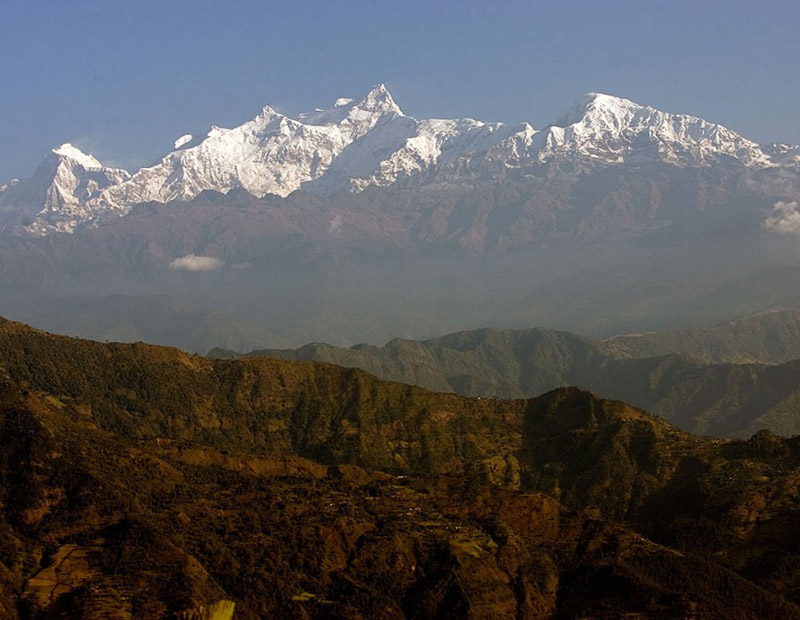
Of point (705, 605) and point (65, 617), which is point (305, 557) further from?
point (705, 605)

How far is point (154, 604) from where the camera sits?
151625 mm

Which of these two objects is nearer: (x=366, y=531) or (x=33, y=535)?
(x=33, y=535)

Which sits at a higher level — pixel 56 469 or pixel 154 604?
pixel 56 469

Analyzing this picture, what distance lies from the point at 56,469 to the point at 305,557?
5338 centimetres

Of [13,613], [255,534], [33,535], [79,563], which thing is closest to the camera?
[13,613]

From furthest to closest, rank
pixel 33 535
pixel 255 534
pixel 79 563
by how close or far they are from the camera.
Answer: pixel 255 534 < pixel 33 535 < pixel 79 563

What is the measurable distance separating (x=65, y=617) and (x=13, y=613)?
7313mm

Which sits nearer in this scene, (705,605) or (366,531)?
(705,605)

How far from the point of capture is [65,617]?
148125 mm

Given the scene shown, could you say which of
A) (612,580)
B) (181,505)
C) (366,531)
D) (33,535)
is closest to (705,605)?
(612,580)

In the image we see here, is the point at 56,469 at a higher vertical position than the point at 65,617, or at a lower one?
higher

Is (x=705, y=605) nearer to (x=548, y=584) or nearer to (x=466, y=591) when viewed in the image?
(x=548, y=584)

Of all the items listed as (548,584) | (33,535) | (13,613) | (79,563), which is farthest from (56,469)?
(548,584)

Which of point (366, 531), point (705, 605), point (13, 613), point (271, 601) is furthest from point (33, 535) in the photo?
point (705, 605)
